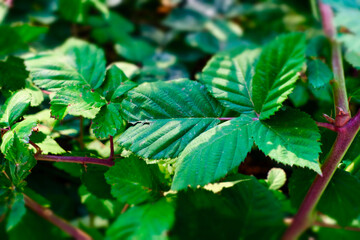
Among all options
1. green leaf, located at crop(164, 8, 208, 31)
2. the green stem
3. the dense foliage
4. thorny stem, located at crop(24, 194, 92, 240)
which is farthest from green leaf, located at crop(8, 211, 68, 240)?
green leaf, located at crop(164, 8, 208, 31)

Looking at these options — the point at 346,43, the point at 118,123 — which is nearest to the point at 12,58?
the point at 118,123

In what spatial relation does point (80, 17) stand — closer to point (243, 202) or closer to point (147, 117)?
point (147, 117)

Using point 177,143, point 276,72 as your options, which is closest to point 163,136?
point 177,143

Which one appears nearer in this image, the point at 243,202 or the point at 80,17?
the point at 243,202

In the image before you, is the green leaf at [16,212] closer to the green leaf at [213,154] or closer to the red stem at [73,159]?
the red stem at [73,159]

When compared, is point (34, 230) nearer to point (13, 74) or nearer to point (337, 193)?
point (13, 74)

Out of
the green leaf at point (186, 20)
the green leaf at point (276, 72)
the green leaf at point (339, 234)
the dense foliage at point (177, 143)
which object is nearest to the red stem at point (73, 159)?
the dense foliage at point (177, 143)

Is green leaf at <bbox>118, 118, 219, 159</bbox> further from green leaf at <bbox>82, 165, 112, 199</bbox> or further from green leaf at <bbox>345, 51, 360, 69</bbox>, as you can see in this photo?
green leaf at <bbox>345, 51, 360, 69</bbox>
